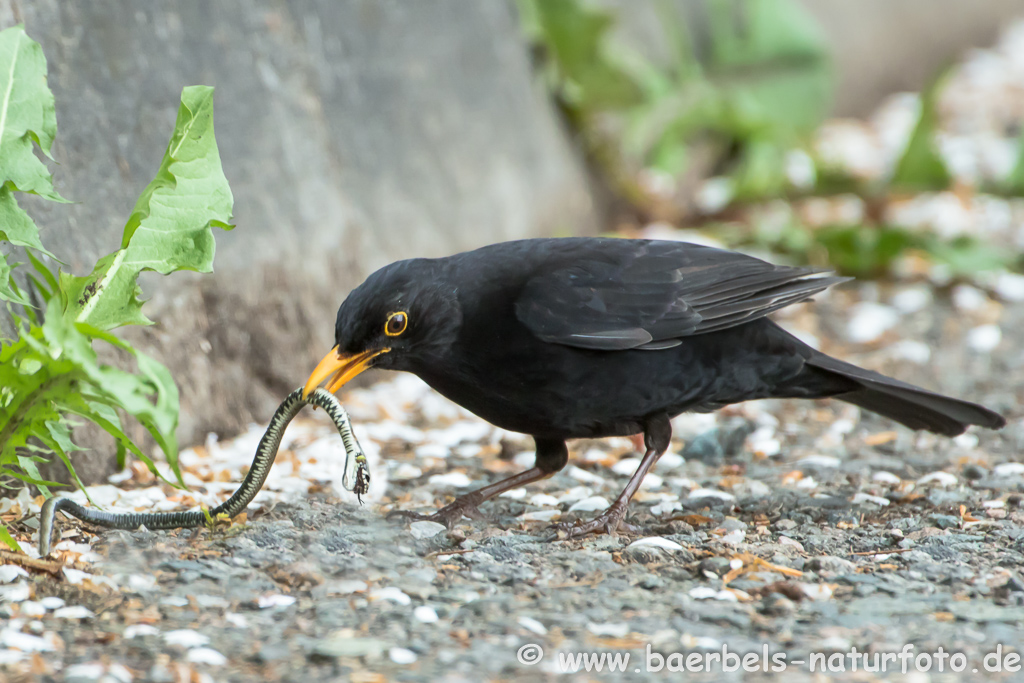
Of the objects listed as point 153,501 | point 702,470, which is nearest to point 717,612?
point 702,470

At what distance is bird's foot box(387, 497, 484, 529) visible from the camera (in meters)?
3.54

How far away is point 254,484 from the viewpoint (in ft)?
10.7

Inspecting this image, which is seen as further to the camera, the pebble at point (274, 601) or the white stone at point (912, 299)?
the white stone at point (912, 299)

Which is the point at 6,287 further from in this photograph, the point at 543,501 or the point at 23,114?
the point at 543,501

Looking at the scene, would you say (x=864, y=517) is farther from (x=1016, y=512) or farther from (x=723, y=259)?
(x=723, y=259)

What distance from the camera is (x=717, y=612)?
276 cm

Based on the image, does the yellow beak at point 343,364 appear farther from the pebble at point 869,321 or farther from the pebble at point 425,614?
the pebble at point 869,321

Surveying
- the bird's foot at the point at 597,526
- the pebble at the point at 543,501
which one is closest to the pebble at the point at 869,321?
the pebble at the point at 543,501

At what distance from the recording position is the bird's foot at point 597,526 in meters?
3.43

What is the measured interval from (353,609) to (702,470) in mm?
1984

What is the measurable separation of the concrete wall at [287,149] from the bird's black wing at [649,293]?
1.56m

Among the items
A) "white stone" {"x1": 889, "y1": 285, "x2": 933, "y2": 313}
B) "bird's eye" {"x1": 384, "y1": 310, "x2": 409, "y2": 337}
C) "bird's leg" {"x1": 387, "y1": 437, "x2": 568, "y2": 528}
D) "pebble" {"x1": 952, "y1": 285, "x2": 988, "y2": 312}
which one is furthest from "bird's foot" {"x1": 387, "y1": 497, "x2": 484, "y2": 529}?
"pebble" {"x1": 952, "y1": 285, "x2": 988, "y2": 312}

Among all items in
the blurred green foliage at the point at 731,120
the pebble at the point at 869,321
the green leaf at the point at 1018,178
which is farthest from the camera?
the green leaf at the point at 1018,178

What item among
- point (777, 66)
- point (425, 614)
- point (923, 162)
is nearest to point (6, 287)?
point (425, 614)
